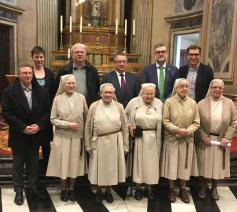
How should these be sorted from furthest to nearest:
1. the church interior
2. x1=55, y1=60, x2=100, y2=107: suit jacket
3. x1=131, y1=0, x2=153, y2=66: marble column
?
x1=131, y1=0, x2=153, y2=66: marble column → the church interior → x1=55, y1=60, x2=100, y2=107: suit jacket

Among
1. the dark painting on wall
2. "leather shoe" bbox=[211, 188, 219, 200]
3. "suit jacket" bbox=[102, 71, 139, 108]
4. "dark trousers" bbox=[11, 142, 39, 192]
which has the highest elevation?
the dark painting on wall

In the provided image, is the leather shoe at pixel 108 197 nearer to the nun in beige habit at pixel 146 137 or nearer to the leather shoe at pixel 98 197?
the leather shoe at pixel 98 197

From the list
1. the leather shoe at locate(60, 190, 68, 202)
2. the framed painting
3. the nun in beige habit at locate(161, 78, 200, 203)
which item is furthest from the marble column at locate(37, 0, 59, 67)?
the nun in beige habit at locate(161, 78, 200, 203)

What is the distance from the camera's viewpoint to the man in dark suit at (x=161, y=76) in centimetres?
404

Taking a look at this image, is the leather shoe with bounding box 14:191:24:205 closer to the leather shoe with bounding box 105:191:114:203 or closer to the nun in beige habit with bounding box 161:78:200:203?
the leather shoe with bounding box 105:191:114:203

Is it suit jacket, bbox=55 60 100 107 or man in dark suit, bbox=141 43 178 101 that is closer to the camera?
suit jacket, bbox=55 60 100 107

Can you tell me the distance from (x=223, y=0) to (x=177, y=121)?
4.25 meters

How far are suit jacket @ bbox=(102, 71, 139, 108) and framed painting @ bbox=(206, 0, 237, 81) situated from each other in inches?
128

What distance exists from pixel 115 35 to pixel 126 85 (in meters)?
5.17

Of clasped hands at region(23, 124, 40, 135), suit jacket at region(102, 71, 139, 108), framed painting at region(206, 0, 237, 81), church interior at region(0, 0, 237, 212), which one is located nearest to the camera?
clasped hands at region(23, 124, 40, 135)

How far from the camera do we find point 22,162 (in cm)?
364

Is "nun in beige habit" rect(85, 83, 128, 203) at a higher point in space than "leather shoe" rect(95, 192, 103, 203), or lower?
higher

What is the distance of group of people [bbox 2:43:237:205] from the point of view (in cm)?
356

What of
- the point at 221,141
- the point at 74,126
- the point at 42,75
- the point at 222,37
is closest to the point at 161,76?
the point at 221,141
